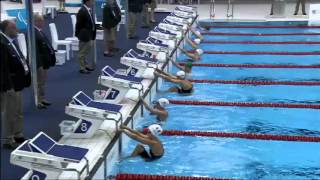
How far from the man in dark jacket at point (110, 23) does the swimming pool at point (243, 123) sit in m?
1.46

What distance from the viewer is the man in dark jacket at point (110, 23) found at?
32.4ft

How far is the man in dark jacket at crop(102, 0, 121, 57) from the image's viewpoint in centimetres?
989

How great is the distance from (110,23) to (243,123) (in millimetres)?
4151

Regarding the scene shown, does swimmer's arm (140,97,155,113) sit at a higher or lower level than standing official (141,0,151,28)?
lower

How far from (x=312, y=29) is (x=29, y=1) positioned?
1140 cm

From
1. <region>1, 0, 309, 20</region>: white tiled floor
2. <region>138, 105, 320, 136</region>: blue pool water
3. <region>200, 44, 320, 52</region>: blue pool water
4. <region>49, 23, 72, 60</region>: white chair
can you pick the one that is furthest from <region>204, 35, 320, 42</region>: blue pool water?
<region>138, 105, 320, 136</region>: blue pool water

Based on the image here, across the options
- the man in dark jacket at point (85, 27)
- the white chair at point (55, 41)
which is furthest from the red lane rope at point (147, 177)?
the white chair at point (55, 41)

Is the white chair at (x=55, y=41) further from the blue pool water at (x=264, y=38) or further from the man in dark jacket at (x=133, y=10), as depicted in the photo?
the blue pool water at (x=264, y=38)

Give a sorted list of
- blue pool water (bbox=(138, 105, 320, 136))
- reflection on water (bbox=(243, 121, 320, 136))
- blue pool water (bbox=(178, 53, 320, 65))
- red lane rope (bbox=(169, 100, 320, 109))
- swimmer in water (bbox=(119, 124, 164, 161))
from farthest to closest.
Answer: blue pool water (bbox=(178, 53, 320, 65)) < red lane rope (bbox=(169, 100, 320, 109)) < blue pool water (bbox=(138, 105, 320, 136)) < reflection on water (bbox=(243, 121, 320, 136)) < swimmer in water (bbox=(119, 124, 164, 161))

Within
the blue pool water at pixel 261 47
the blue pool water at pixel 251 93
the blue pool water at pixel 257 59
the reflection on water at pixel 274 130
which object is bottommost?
the reflection on water at pixel 274 130

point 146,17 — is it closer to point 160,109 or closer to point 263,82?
point 263,82

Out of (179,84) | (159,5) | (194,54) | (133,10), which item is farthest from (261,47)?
(159,5)

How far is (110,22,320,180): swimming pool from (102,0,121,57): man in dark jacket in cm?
146

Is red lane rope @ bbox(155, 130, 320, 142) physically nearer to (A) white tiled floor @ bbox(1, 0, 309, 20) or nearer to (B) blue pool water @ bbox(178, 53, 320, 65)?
(B) blue pool water @ bbox(178, 53, 320, 65)
